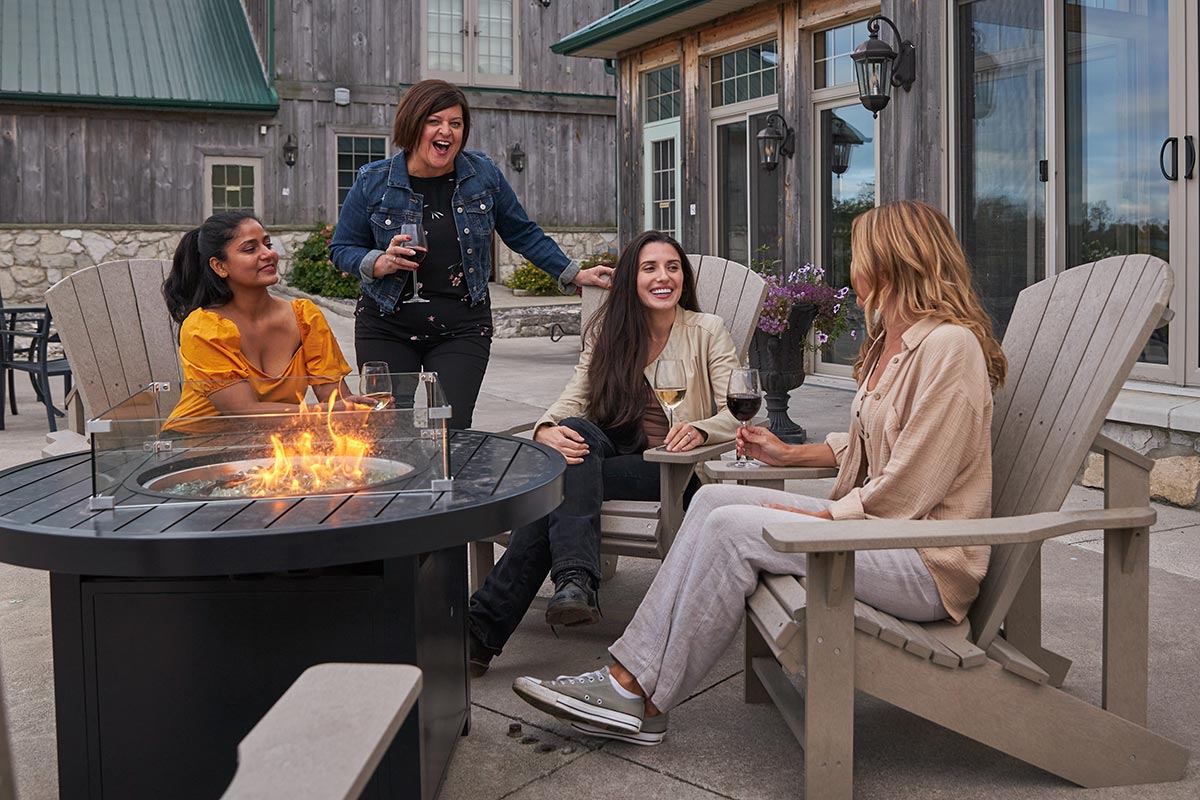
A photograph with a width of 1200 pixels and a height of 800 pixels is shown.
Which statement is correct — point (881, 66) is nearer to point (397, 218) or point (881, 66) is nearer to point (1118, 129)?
point (1118, 129)

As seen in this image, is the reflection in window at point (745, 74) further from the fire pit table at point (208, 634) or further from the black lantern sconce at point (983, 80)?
the fire pit table at point (208, 634)

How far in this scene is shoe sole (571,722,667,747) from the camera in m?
2.32

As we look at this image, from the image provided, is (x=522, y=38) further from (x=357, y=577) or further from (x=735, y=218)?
(x=357, y=577)

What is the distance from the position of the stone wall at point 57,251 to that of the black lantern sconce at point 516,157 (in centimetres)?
461

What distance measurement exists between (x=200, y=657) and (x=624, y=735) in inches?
33.3

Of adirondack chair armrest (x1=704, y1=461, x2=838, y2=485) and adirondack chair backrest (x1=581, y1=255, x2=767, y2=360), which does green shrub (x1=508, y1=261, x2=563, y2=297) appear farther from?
adirondack chair armrest (x1=704, y1=461, x2=838, y2=485)

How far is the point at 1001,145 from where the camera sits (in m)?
5.86

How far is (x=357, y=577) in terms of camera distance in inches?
75.1

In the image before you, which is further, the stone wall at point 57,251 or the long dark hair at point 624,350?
the stone wall at point 57,251

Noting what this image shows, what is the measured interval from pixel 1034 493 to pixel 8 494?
1877 millimetres

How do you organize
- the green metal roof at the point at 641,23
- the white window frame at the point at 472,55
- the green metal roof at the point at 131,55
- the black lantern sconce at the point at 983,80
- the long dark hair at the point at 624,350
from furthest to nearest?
the white window frame at the point at 472,55, the green metal roof at the point at 131,55, the green metal roof at the point at 641,23, the black lantern sconce at the point at 983,80, the long dark hair at the point at 624,350

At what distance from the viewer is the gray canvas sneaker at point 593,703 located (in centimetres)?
230

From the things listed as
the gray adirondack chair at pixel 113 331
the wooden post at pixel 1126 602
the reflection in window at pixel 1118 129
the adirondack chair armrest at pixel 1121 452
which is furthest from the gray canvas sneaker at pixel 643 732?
the reflection in window at pixel 1118 129

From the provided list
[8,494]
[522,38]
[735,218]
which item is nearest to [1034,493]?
[8,494]
